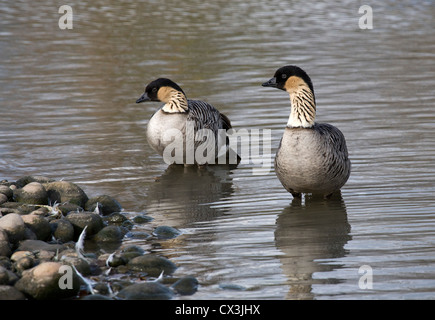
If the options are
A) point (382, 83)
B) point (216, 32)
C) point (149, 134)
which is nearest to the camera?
point (149, 134)

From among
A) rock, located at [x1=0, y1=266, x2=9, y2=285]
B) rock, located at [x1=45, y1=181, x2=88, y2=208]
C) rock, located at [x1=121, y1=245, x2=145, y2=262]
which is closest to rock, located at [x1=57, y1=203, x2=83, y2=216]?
rock, located at [x1=45, y1=181, x2=88, y2=208]

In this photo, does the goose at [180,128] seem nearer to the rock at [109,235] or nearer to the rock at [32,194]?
the rock at [32,194]

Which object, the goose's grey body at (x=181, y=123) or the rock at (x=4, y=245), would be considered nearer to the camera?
the rock at (x=4, y=245)

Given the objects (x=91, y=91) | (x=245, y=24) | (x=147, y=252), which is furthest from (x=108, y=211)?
(x=245, y=24)

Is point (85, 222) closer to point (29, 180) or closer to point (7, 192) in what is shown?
point (7, 192)

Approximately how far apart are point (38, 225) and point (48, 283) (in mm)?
1675

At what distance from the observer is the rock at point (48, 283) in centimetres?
684

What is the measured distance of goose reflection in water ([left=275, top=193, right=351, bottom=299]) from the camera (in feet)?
24.1

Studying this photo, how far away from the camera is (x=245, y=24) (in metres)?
26.2

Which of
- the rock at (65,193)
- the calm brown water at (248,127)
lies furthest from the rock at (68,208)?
the calm brown water at (248,127)

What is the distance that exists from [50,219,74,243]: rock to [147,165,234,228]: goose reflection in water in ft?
4.24

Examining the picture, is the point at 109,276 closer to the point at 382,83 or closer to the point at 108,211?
the point at 108,211

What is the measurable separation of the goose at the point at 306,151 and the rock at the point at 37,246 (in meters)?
3.08
